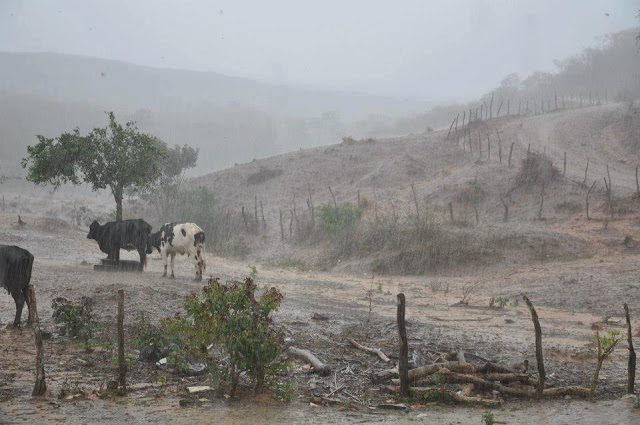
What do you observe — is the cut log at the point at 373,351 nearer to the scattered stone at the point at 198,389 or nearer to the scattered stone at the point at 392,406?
the scattered stone at the point at 392,406

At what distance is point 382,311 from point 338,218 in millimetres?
13754

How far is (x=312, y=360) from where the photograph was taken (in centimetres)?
984

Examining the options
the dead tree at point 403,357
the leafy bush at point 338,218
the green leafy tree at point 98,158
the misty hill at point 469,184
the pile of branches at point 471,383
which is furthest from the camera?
the leafy bush at point 338,218

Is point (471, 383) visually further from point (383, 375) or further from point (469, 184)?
point (469, 184)

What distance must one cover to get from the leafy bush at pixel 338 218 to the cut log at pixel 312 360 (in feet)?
58.7

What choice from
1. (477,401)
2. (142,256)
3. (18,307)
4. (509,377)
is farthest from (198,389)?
(142,256)

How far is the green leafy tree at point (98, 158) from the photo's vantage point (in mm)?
21031

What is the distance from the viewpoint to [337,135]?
110 metres

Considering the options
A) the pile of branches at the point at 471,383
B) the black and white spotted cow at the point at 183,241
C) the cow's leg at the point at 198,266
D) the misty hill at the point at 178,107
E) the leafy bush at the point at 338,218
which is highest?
the misty hill at the point at 178,107

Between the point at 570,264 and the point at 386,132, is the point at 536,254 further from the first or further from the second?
the point at 386,132

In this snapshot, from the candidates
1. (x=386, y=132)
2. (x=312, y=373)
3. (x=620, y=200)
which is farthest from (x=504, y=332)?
(x=386, y=132)

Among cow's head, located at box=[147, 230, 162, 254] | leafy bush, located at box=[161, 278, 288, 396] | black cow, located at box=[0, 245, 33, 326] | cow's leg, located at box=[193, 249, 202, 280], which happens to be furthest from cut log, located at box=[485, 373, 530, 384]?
cow's head, located at box=[147, 230, 162, 254]

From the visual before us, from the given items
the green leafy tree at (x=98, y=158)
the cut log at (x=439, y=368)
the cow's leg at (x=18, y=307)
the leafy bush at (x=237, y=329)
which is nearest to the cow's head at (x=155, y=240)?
the green leafy tree at (x=98, y=158)

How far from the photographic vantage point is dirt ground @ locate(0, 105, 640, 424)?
26.2 feet
